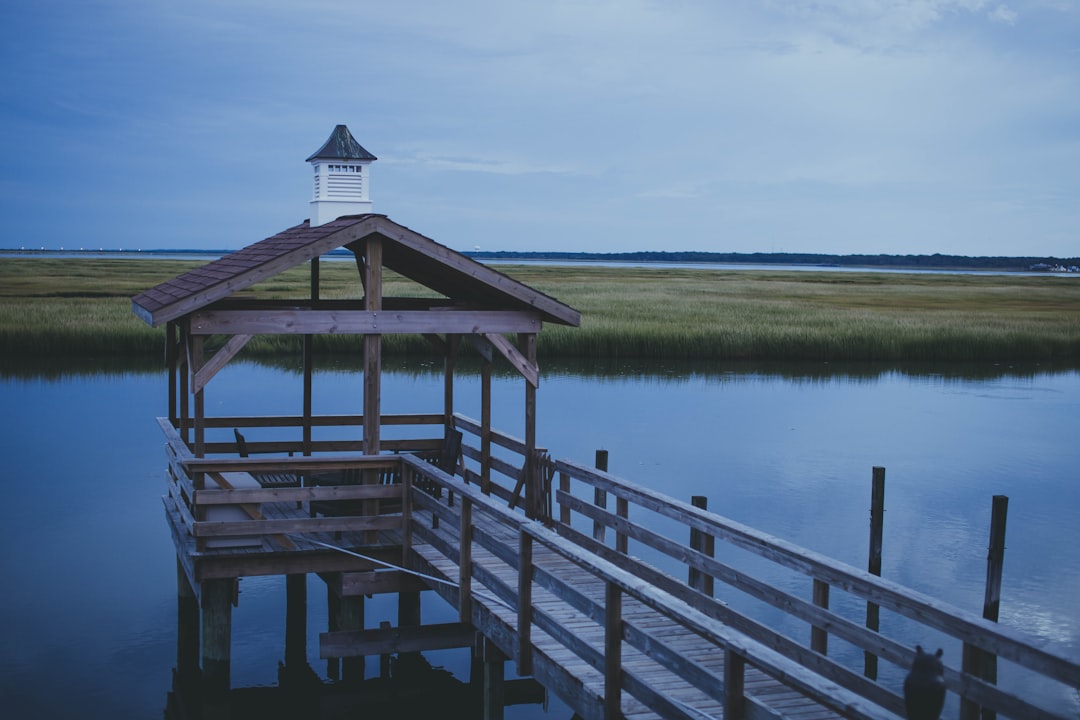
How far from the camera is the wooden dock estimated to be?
245 inches

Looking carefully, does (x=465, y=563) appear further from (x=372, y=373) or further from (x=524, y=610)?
(x=372, y=373)

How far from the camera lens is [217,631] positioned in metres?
11.3

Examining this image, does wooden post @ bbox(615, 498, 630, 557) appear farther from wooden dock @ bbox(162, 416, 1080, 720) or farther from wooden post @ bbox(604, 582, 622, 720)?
wooden post @ bbox(604, 582, 622, 720)

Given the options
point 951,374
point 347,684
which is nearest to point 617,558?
point 347,684

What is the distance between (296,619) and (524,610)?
6.19 metres

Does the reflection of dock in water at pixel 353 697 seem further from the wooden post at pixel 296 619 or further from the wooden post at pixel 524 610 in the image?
the wooden post at pixel 524 610

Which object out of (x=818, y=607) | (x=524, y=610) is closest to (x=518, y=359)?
(x=524, y=610)

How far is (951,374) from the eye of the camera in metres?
37.0

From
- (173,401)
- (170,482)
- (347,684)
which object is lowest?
(347,684)

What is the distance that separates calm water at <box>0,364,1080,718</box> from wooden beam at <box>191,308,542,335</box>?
402cm

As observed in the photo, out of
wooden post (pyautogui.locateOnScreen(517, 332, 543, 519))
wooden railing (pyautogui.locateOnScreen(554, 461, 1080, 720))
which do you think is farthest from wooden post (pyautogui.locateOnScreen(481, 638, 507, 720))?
wooden post (pyautogui.locateOnScreen(517, 332, 543, 519))

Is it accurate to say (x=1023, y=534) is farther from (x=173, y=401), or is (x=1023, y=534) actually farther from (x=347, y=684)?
(x=173, y=401)

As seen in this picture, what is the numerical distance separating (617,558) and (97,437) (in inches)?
679

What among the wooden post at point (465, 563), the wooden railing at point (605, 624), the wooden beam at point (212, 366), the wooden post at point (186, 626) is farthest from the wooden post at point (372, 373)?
the wooden post at point (186, 626)
